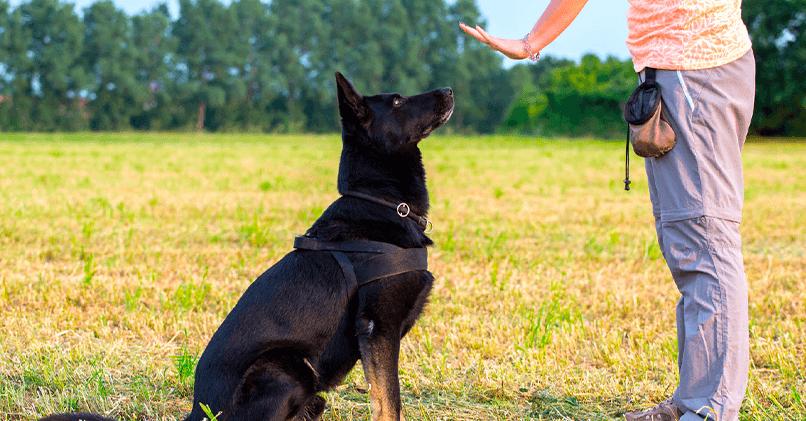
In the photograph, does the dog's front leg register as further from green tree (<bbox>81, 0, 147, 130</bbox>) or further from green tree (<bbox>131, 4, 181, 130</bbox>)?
green tree (<bbox>131, 4, 181, 130</bbox>)

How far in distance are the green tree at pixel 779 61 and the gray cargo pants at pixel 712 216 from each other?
4076 centimetres

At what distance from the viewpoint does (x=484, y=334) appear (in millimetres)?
3879

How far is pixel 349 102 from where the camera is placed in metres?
2.75

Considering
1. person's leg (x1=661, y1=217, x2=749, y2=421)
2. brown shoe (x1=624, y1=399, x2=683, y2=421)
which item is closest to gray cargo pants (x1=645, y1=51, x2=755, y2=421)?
person's leg (x1=661, y1=217, x2=749, y2=421)

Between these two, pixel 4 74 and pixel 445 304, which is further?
pixel 4 74

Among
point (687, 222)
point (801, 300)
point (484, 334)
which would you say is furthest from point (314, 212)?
point (687, 222)

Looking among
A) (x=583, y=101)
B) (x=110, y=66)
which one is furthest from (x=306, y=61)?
(x=583, y=101)

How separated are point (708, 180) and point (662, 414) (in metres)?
1.05

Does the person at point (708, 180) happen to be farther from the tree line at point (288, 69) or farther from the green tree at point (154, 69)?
the green tree at point (154, 69)

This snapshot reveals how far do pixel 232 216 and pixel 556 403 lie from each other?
256 inches

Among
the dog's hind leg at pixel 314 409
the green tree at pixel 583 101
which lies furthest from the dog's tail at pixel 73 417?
the green tree at pixel 583 101

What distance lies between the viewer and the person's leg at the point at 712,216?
2.23 meters

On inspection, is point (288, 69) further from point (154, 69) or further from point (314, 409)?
point (314, 409)

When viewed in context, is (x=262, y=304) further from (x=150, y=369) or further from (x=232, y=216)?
(x=232, y=216)
